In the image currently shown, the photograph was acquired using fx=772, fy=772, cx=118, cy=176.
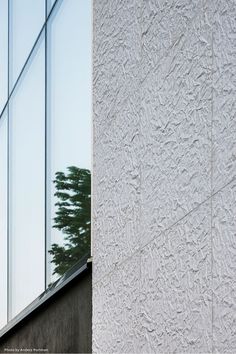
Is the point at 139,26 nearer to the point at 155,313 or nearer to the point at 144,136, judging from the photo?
the point at 144,136

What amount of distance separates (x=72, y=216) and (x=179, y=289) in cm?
287

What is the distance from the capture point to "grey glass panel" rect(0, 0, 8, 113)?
32.7 feet

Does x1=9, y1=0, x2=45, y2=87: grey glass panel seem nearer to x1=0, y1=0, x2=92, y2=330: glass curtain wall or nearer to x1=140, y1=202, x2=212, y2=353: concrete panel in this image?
x1=0, y1=0, x2=92, y2=330: glass curtain wall

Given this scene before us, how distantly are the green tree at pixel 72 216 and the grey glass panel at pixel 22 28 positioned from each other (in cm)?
200

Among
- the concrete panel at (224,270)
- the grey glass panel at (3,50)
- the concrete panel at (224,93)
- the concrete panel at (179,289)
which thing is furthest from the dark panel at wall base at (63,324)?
the grey glass panel at (3,50)

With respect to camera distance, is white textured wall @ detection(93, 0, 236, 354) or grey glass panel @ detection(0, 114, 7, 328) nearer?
white textured wall @ detection(93, 0, 236, 354)

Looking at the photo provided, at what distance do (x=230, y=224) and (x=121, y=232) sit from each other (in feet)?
3.86

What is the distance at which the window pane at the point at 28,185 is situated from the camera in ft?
23.9

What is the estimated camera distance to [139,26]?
3756mm

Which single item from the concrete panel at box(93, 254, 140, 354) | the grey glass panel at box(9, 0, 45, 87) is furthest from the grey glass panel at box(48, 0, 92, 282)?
the concrete panel at box(93, 254, 140, 354)

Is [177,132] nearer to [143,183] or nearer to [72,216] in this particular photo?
[143,183]

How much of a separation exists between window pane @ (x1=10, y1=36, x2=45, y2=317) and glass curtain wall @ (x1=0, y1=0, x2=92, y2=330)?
0.4 inches

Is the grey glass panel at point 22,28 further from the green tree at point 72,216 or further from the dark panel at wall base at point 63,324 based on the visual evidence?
the dark panel at wall base at point 63,324

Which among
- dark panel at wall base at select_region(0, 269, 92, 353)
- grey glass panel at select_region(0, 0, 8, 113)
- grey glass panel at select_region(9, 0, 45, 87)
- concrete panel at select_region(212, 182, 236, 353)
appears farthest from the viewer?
grey glass panel at select_region(0, 0, 8, 113)
